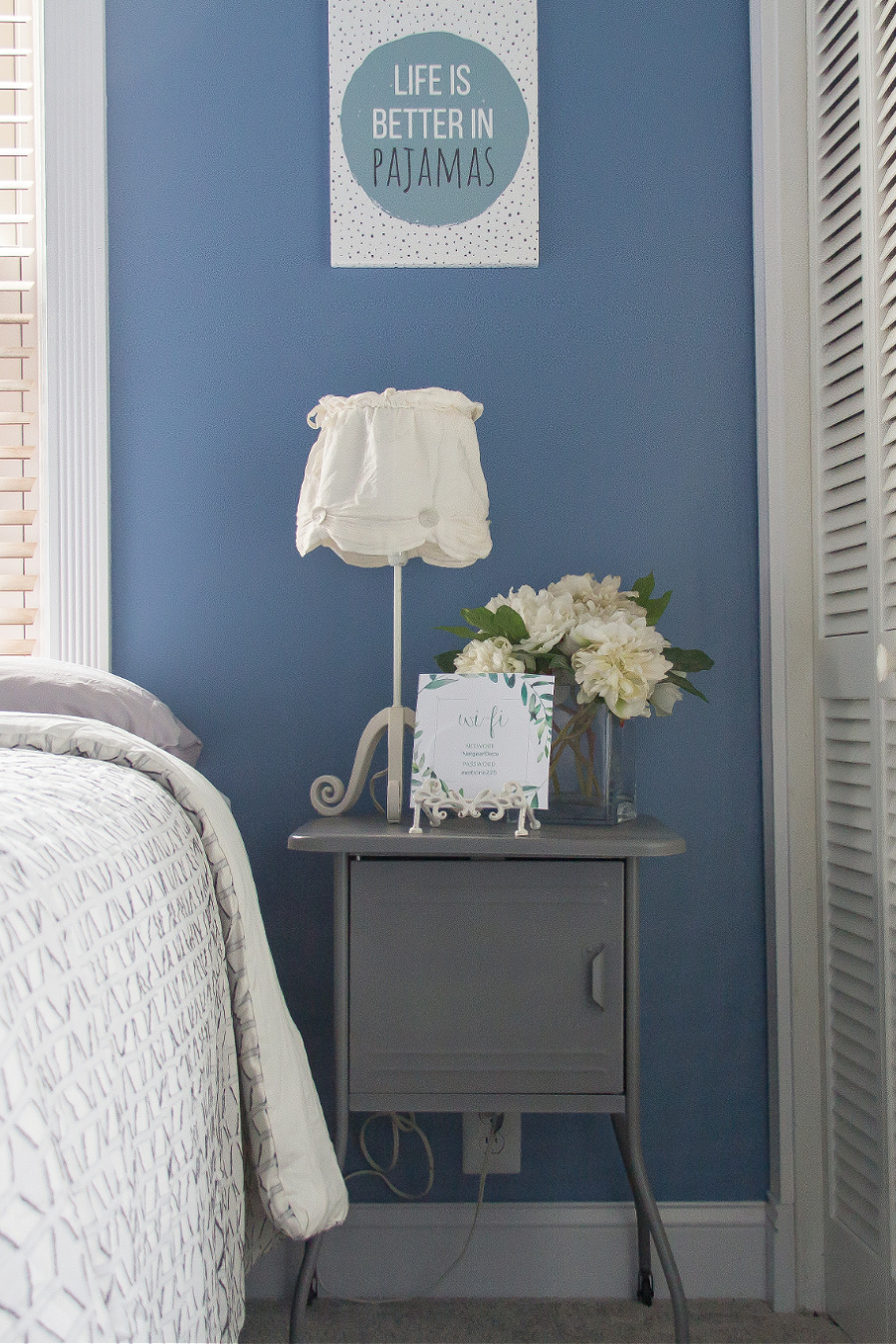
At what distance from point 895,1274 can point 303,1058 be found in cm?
81

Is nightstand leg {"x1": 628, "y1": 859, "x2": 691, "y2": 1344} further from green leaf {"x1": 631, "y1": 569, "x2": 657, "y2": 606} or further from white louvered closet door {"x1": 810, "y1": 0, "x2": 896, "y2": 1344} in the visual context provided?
green leaf {"x1": 631, "y1": 569, "x2": 657, "y2": 606}

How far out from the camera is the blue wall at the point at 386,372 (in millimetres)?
1670

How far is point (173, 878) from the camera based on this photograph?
3.13 feet

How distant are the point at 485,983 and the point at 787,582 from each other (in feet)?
2.64

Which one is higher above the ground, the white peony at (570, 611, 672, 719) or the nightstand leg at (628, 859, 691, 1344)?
the white peony at (570, 611, 672, 719)

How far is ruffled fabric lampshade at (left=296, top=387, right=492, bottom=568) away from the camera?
1.36m

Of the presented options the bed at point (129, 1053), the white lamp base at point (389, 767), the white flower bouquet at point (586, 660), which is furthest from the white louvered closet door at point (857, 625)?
the bed at point (129, 1053)

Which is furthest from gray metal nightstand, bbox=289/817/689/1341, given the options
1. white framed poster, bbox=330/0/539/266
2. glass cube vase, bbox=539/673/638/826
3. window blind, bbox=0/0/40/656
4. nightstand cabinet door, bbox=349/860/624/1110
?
white framed poster, bbox=330/0/539/266

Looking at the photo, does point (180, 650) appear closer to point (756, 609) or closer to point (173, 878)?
point (173, 878)

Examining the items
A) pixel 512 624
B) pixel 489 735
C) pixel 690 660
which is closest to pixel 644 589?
pixel 690 660

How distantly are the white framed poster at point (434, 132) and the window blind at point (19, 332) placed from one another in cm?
54

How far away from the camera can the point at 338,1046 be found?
1.28m

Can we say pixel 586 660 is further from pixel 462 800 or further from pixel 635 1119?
pixel 635 1119

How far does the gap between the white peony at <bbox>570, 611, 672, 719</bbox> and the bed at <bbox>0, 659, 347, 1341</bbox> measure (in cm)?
50
